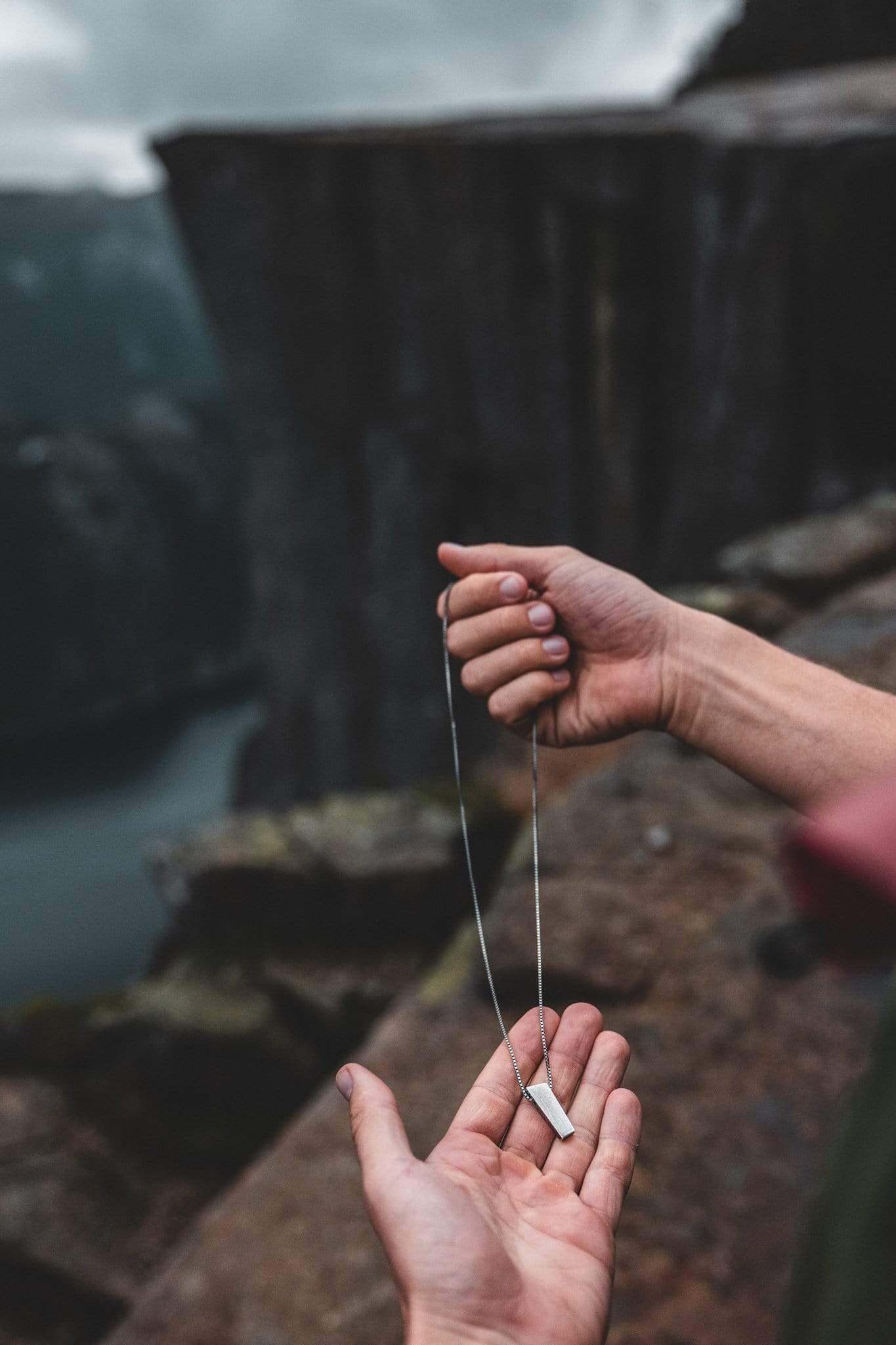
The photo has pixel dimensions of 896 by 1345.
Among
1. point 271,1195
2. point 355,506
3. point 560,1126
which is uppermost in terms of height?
point 560,1126

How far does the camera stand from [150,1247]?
3707 mm

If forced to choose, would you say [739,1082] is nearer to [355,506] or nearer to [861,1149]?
[861,1149]

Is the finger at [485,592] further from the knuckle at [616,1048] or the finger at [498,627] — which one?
the knuckle at [616,1048]

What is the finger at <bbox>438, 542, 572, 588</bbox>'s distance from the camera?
1.69 meters

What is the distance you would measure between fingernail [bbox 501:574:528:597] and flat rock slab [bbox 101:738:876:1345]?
6.05 feet

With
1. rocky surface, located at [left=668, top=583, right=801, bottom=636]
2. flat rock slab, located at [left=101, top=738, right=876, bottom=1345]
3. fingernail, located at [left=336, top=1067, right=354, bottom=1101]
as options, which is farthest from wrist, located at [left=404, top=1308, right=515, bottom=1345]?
rocky surface, located at [left=668, top=583, right=801, bottom=636]

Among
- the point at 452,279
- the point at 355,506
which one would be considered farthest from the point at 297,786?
the point at 452,279

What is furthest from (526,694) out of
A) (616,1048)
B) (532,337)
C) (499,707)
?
(532,337)

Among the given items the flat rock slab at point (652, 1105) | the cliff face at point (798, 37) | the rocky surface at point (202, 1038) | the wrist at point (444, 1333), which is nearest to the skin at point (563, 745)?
the wrist at point (444, 1333)

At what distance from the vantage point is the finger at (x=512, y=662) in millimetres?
1656

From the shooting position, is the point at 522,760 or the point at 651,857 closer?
the point at 651,857

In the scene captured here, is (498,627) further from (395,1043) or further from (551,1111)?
(395,1043)

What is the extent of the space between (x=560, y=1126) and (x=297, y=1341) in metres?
1.95

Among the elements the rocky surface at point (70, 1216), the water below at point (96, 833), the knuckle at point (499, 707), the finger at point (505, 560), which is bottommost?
the water below at point (96, 833)
